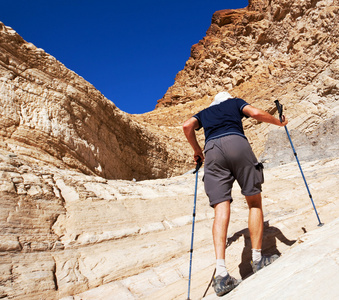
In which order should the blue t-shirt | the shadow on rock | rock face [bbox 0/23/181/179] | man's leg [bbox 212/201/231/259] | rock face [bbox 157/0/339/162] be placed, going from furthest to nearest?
rock face [bbox 157/0/339/162]
rock face [bbox 0/23/181/179]
the shadow on rock
the blue t-shirt
man's leg [bbox 212/201/231/259]

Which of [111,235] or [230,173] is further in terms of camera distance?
[111,235]

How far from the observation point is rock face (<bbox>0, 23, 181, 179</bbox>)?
8.58m

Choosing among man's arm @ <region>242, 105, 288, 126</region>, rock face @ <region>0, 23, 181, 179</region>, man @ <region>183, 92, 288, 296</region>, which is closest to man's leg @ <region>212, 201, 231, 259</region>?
man @ <region>183, 92, 288, 296</region>

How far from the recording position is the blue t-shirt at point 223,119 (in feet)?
9.87

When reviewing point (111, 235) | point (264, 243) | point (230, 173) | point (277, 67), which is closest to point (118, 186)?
point (111, 235)

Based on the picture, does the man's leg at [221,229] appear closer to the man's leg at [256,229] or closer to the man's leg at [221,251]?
the man's leg at [221,251]

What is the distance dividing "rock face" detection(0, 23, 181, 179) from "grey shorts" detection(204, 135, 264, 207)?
6922 millimetres

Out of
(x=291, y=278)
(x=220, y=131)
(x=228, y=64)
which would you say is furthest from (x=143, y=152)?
(x=228, y=64)

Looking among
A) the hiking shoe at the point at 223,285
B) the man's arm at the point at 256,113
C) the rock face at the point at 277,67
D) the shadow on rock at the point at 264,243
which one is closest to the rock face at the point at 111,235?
the shadow on rock at the point at 264,243

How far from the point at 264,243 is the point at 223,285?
4.55 ft

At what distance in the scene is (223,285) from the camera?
8.09 ft

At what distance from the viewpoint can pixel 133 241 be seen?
3.92 meters

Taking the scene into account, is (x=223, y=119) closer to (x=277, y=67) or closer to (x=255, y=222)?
(x=255, y=222)

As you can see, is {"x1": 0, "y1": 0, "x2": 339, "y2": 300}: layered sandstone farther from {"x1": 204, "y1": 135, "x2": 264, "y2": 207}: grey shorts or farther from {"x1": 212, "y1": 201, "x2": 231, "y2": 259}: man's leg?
{"x1": 204, "y1": 135, "x2": 264, "y2": 207}: grey shorts
